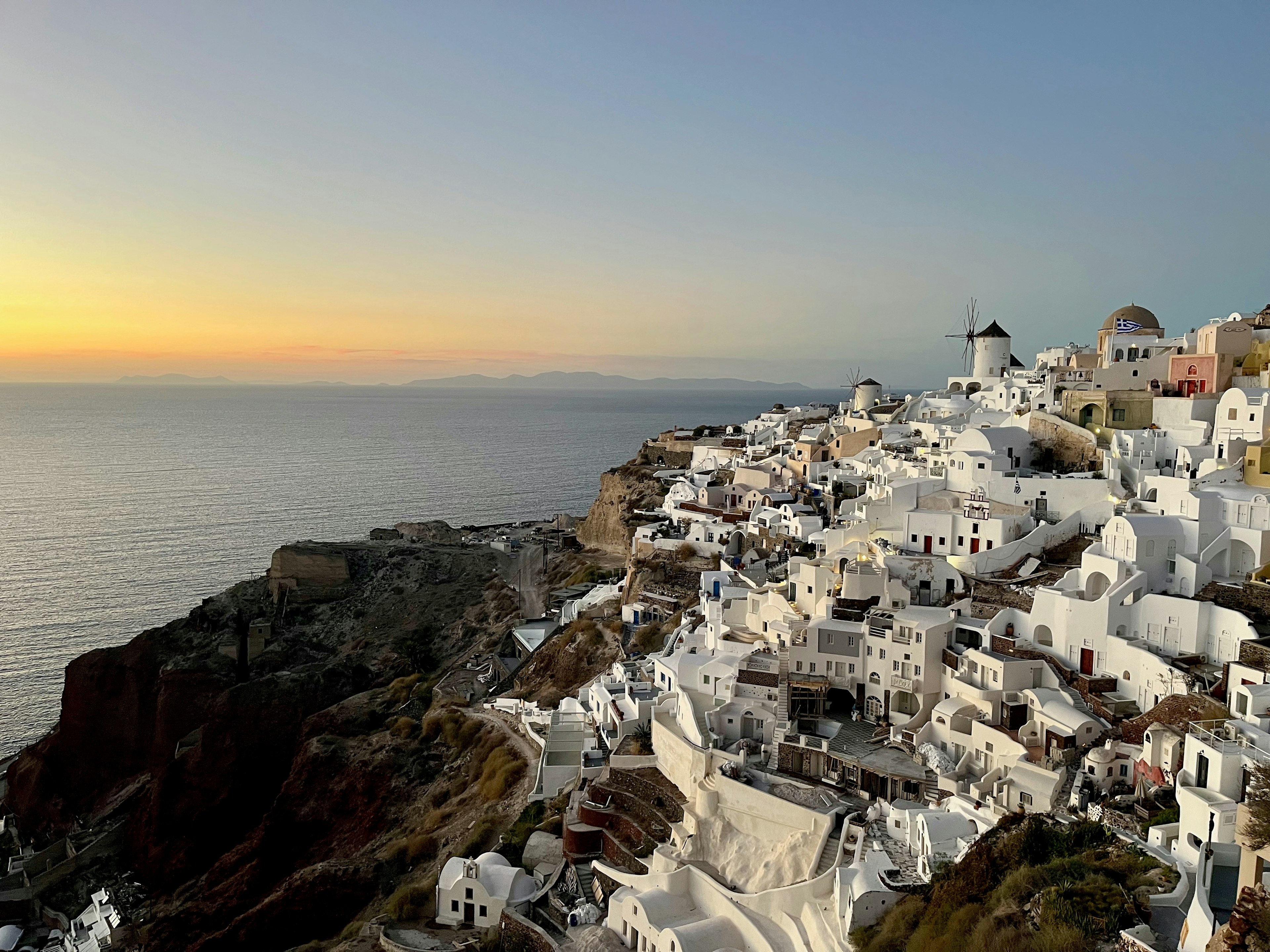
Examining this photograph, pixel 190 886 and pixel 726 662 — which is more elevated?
pixel 726 662

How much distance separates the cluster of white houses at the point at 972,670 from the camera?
17203 millimetres

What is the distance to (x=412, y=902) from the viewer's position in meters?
23.5

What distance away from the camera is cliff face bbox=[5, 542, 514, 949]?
31312 millimetres

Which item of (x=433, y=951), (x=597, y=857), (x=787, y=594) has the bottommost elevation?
(x=433, y=951)

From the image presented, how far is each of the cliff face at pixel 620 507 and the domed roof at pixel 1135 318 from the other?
2630cm

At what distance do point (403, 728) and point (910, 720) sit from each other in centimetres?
2261

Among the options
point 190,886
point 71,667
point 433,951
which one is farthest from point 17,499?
point 433,951

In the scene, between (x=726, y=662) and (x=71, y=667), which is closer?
(x=726, y=662)

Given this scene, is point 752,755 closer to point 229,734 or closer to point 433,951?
point 433,951

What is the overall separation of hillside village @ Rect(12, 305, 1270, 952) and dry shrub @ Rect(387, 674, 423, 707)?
28.7 inches

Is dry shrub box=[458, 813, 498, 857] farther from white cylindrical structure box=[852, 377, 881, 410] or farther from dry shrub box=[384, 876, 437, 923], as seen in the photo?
white cylindrical structure box=[852, 377, 881, 410]

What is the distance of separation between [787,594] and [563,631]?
1558 cm

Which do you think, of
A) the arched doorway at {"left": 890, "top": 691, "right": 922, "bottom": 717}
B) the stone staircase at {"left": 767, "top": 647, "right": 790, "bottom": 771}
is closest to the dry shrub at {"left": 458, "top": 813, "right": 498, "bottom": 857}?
A: the stone staircase at {"left": 767, "top": 647, "right": 790, "bottom": 771}

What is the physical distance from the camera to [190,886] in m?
33.9
